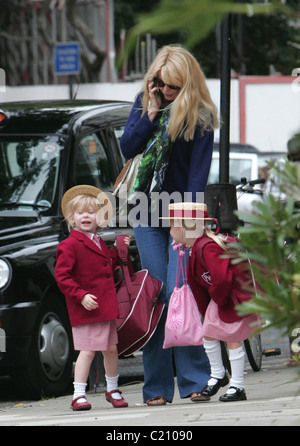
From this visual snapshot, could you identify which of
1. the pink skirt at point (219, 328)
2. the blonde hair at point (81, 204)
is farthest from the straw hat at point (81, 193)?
the pink skirt at point (219, 328)

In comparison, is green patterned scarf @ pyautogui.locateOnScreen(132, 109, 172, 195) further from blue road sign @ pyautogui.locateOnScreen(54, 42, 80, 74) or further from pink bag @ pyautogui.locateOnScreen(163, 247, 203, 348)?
blue road sign @ pyautogui.locateOnScreen(54, 42, 80, 74)

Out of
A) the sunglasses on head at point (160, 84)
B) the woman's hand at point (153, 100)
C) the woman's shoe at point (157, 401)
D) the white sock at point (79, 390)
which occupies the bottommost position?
the woman's shoe at point (157, 401)

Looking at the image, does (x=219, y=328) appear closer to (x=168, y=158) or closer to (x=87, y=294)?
(x=87, y=294)

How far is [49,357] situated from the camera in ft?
23.1

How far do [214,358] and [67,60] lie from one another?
15308 mm

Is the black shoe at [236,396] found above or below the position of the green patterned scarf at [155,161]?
below

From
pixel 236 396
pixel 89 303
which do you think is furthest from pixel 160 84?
pixel 236 396

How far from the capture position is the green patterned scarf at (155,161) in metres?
5.86

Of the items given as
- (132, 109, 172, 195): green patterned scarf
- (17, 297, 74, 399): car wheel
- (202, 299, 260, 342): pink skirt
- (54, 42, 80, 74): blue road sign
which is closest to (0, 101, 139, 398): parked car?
(17, 297, 74, 399): car wheel

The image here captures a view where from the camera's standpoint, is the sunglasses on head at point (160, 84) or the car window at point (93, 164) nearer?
the sunglasses on head at point (160, 84)

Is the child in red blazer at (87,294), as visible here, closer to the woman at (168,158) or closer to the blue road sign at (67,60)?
the woman at (168,158)

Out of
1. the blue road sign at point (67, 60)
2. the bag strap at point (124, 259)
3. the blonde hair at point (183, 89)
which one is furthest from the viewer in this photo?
the blue road sign at point (67, 60)

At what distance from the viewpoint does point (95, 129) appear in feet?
26.1

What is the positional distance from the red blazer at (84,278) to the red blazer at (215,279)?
0.51m
